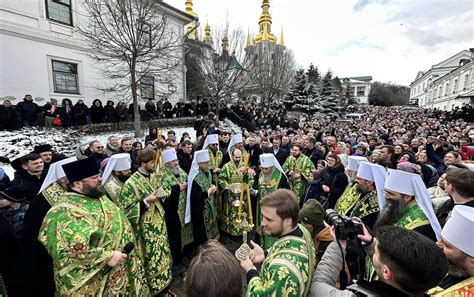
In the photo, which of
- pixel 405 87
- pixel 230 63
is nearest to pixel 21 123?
pixel 230 63

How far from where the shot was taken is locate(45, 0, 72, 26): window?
49.4 feet

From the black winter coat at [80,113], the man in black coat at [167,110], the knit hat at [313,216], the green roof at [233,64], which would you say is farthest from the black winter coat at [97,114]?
the knit hat at [313,216]

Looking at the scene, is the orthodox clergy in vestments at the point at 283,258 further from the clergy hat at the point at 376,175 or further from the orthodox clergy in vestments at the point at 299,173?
the orthodox clergy in vestments at the point at 299,173

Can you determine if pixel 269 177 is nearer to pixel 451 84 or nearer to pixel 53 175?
pixel 53 175

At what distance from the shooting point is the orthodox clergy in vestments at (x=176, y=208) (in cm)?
451

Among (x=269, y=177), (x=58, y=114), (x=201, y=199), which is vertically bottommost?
(x=201, y=199)

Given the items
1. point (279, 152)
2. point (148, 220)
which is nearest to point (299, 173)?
point (279, 152)

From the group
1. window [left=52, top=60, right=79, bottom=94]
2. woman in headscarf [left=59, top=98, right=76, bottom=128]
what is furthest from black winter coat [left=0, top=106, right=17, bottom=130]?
window [left=52, top=60, right=79, bottom=94]

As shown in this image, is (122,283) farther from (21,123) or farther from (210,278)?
(21,123)

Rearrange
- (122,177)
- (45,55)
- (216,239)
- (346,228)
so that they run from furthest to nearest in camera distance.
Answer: (45,55)
(122,177)
(216,239)
(346,228)

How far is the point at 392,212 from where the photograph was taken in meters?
2.61

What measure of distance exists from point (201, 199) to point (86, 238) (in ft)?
8.16

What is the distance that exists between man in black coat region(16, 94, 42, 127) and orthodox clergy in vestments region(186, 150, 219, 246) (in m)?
11.5

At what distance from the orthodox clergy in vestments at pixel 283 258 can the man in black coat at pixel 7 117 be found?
13.4 metres
